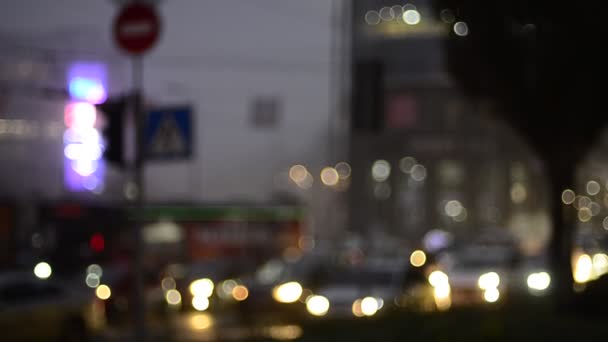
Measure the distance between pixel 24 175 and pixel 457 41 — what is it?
37831 millimetres

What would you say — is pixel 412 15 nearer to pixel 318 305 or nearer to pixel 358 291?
pixel 358 291

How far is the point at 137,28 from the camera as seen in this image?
14414 millimetres

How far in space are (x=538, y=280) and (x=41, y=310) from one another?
15.3 m

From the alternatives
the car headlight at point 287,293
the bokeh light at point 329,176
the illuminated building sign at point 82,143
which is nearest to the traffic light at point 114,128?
the car headlight at point 287,293

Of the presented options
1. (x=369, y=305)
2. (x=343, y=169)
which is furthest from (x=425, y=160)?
(x=369, y=305)

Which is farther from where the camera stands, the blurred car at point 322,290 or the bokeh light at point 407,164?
the bokeh light at point 407,164

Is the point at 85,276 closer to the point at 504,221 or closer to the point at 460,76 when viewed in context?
the point at 460,76

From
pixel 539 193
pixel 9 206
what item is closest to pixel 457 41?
pixel 9 206

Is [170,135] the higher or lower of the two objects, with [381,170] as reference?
lower

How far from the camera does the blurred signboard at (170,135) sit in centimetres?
1511

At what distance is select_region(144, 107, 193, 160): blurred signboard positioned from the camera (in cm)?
1511

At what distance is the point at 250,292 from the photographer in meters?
27.7

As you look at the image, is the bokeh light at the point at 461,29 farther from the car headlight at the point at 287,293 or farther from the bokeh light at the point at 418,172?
the bokeh light at the point at 418,172

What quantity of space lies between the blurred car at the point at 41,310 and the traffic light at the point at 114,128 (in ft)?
17.0
